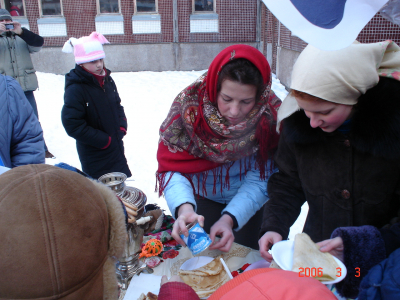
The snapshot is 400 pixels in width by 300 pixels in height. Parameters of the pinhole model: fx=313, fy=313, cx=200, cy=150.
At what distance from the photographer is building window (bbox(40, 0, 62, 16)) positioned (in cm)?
1103

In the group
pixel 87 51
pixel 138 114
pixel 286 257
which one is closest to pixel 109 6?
pixel 138 114

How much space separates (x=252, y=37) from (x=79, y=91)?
9.48 metres

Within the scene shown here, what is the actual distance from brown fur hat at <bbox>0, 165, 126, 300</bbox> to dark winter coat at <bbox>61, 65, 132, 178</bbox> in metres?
2.23

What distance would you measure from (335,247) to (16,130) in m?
1.90

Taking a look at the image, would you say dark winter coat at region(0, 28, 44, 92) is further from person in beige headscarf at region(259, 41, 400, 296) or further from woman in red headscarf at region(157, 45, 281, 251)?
person in beige headscarf at region(259, 41, 400, 296)

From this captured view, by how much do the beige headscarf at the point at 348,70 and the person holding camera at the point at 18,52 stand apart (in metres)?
4.49

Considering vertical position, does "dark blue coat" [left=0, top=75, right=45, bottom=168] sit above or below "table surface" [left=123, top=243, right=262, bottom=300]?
above

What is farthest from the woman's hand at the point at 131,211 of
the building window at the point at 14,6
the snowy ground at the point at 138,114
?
the building window at the point at 14,6

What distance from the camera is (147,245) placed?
4.96ft

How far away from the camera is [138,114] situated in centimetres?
698

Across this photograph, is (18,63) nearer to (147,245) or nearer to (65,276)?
(147,245)

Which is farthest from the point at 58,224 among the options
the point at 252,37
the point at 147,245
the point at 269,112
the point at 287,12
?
the point at 252,37


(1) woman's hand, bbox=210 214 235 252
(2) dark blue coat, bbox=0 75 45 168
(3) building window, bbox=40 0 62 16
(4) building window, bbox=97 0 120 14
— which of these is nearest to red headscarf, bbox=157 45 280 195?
(1) woman's hand, bbox=210 214 235 252

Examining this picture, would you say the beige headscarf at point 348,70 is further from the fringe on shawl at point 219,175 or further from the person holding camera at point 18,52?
the person holding camera at point 18,52
